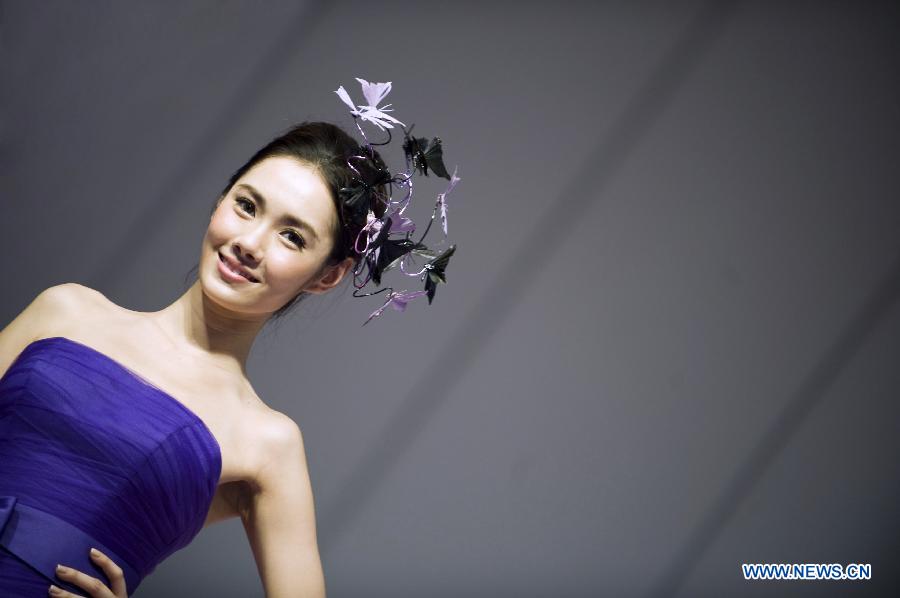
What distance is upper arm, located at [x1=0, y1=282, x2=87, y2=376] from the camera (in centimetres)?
159

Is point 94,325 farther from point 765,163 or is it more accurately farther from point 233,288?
point 765,163

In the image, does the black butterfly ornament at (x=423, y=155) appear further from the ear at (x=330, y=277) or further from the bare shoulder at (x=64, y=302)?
the bare shoulder at (x=64, y=302)

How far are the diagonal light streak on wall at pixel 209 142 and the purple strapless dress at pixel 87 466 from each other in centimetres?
177

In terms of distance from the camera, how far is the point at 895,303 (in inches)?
139

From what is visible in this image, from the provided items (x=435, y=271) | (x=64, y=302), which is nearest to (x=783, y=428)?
(x=435, y=271)

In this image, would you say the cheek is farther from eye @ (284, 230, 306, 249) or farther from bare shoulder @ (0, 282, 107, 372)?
bare shoulder @ (0, 282, 107, 372)

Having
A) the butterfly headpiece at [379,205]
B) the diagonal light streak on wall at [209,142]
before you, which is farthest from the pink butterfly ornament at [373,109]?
the diagonal light streak on wall at [209,142]

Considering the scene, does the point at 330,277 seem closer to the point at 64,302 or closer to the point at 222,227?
the point at 222,227

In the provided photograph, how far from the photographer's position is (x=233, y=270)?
1.60 m

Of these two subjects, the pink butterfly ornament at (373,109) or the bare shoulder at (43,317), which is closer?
the bare shoulder at (43,317)

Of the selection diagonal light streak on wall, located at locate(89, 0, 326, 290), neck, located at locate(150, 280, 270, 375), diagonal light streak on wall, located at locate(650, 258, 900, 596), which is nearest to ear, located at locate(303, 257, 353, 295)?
neck, located at locate(150, 280, 270, 375)

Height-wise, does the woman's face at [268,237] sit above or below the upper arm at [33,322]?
above

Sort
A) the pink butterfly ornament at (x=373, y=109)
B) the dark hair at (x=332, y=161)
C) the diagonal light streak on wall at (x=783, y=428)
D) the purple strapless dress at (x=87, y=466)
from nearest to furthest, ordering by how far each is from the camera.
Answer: the purple strapless dress at (x=87, y=466), the dark hair at (x=332, y=161), the pink butterfly ornament at (x=373, y=109), the diagonal light streak on wall at (x=783, y=428)

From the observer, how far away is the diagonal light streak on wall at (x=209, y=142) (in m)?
3.28
